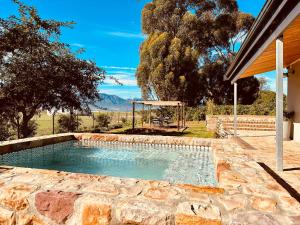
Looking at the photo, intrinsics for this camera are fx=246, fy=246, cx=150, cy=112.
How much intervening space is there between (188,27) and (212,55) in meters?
5.25

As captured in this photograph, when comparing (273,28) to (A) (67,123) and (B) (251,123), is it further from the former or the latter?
(A) (67,123)

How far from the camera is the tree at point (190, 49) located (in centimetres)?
2572

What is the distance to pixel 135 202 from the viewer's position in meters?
2.61

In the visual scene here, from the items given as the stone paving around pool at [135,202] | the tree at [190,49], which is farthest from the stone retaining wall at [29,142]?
the tree at [190,49]

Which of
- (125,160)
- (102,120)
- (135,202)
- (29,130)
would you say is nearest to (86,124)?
(102,120)

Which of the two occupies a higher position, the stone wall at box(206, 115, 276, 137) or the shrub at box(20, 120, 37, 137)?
the stone wall at box(206, 115, 276, 137)

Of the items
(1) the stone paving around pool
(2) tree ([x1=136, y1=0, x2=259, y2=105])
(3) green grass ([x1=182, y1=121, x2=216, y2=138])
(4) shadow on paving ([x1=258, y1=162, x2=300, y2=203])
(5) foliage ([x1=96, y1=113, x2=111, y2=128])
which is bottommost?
(3) green grass ([x1=182, y1=121, x2=216, y2=138])

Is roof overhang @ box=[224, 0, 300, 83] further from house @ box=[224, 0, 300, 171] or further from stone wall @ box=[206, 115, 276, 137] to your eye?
stone wall @ box=[206, 115, 276, 137]

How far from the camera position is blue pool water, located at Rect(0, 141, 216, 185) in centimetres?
713

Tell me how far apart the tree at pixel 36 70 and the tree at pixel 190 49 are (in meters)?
12.8

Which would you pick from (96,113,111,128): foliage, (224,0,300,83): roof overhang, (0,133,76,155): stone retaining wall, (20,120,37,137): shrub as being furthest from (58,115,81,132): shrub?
(224,0,300,83): roof overhang

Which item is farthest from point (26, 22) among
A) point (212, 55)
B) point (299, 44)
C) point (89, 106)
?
point (212, 55)

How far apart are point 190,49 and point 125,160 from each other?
66.4ft

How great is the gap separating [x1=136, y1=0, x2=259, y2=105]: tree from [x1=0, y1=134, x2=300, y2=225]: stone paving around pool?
22505 mm
